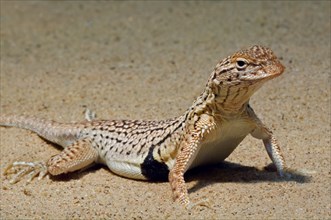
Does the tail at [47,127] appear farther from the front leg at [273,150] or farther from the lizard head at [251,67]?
the lizard head at [251,67]

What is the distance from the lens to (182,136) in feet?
20.8

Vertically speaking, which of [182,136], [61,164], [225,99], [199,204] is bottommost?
[199,204]

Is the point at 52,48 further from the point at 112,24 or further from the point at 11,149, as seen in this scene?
the point at 11,149

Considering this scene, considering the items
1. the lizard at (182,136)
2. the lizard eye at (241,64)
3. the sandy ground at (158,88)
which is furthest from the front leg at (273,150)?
the lizard eye at (241,64)

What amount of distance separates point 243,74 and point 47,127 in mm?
2961

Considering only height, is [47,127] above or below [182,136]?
below

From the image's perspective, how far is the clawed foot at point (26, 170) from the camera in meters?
6.89

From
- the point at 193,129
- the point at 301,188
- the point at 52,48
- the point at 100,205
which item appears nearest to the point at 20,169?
the point at 100,205

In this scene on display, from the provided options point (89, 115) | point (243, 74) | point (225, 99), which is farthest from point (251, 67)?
point (89, 115)

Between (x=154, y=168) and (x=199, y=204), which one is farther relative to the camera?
(x=154, y=168)

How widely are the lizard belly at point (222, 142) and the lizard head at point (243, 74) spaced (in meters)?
0.27

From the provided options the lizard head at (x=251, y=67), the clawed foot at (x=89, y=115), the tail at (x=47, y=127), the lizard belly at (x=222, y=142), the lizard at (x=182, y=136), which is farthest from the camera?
the clawed foot at (x=89, y=115)

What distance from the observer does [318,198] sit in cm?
601

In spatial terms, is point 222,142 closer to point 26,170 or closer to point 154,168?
point 154,168
